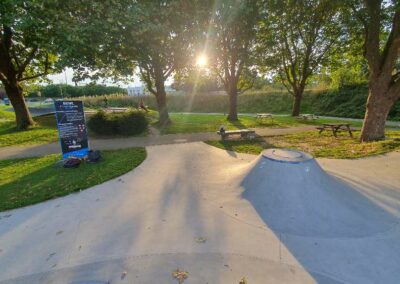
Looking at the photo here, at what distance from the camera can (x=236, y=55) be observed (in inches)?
665

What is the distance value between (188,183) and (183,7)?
9.31 metres

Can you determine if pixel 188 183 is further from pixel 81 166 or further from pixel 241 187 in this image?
pixel 81 166

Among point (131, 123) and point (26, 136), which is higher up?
point (131, 123)

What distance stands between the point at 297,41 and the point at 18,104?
20.6 meters

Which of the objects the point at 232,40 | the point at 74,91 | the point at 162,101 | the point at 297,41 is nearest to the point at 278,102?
the point at 297,41

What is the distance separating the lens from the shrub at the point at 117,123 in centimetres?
1188

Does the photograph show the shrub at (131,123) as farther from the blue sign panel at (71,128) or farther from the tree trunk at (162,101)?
the blue sign panel at (71,128)

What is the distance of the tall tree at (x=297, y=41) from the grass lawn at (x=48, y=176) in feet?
46.6

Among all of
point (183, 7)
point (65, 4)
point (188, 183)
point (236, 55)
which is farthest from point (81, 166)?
point (236, 55)

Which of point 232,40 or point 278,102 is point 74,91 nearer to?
point 278,102

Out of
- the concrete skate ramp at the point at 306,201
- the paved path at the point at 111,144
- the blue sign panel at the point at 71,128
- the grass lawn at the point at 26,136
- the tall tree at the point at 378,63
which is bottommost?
the grass lawn at the point at 26,136

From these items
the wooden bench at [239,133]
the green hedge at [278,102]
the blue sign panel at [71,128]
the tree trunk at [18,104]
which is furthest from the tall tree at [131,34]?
the green hedge at [278,102]

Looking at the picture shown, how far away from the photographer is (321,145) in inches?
392

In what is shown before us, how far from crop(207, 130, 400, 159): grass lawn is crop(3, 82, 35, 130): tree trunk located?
11896mm
